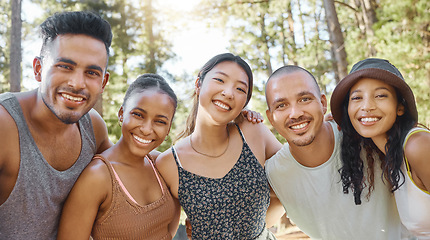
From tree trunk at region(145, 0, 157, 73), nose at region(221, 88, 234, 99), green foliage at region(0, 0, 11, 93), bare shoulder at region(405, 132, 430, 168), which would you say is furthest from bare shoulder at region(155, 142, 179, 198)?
green foliage at region(0, 0, 11, 93)

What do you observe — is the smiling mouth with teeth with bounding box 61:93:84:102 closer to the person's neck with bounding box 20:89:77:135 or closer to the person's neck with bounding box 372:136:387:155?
the person's neck with bounding box 20:89:77:135

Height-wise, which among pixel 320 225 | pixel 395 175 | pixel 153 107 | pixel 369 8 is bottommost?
pixel 320 225

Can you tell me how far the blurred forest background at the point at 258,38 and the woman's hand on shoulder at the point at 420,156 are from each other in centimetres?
505

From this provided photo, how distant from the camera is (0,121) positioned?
1909 millimetres

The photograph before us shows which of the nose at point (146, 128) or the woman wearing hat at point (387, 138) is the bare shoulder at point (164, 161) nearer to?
the nose at point (146, 128)

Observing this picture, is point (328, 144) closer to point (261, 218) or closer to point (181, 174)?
point (261, 218)

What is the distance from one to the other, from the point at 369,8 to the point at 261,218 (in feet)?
24.4

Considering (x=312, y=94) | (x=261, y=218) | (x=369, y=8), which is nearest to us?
(x=312, y=94)

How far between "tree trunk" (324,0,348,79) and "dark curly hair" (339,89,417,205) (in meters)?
6.30

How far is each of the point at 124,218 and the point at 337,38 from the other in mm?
8245

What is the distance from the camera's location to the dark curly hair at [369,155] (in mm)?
2371

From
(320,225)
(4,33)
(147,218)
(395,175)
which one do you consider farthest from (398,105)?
(4,33)

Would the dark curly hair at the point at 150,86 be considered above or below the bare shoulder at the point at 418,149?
above

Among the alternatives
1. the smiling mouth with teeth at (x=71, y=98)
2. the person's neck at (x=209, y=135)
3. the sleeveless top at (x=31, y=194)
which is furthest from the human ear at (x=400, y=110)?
the sleeveless top at (x=31, y=194)
